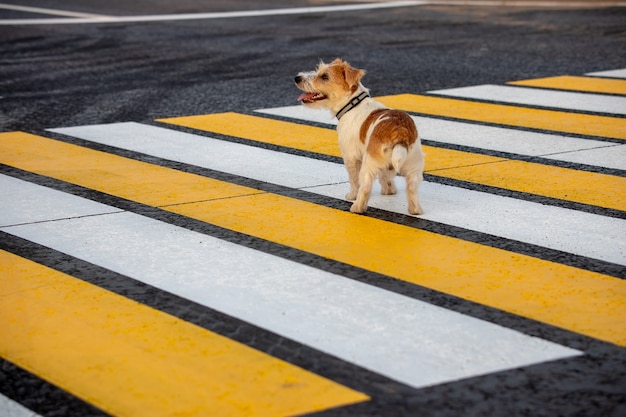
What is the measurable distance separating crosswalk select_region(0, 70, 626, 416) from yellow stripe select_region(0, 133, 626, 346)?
0.05 feet

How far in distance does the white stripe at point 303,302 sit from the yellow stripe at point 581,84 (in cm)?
556

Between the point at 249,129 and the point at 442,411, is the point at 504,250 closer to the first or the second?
the point at 442,411

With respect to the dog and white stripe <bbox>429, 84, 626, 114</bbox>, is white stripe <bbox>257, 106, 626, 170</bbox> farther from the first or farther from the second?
the dog

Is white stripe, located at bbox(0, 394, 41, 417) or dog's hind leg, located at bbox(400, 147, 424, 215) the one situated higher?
dog's hind leg, located at bbox(400, 147, 424, 215)

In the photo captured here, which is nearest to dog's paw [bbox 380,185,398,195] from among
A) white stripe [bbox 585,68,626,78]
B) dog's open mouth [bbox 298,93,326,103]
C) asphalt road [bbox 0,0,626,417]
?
dog's open mouth [bbox 298,93,326,103]

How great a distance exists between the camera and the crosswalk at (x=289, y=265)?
13.0 feet

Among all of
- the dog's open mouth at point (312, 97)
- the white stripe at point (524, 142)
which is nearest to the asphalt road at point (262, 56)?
the white stripe at point (524, 142)

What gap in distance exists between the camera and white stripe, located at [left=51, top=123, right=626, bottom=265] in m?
5.61

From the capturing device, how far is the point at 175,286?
4.92 m

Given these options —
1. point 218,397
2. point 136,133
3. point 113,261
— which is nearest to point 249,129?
point 136,133

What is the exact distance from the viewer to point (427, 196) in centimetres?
650

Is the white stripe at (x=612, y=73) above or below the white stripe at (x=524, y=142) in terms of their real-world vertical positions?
above

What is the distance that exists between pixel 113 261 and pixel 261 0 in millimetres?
17064

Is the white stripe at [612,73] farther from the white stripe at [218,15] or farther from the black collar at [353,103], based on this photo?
the white stripe at [218,15]
